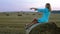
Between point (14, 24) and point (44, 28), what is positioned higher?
point (44, 28)

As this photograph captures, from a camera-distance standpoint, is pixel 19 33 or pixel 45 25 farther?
pixel 19 33

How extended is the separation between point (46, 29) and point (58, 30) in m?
0.48

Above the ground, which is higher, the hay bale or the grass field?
the hay bale

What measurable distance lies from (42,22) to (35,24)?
0.34 metres

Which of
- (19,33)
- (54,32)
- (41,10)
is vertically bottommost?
(19,33)

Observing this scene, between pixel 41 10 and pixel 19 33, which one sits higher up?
pixel 41 10

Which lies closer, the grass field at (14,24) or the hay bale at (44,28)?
the hay bale at (44,28)

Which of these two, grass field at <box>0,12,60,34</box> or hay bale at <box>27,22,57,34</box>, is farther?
grass field at <box>0,12,60,34</box>

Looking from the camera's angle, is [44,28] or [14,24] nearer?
[44,28]

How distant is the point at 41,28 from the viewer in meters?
10.3

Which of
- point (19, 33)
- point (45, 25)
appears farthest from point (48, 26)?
point (19, 33)

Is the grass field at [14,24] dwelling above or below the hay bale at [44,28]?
below

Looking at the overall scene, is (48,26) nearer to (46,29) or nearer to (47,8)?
(46,29)

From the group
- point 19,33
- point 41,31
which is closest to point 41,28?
point 41,31
